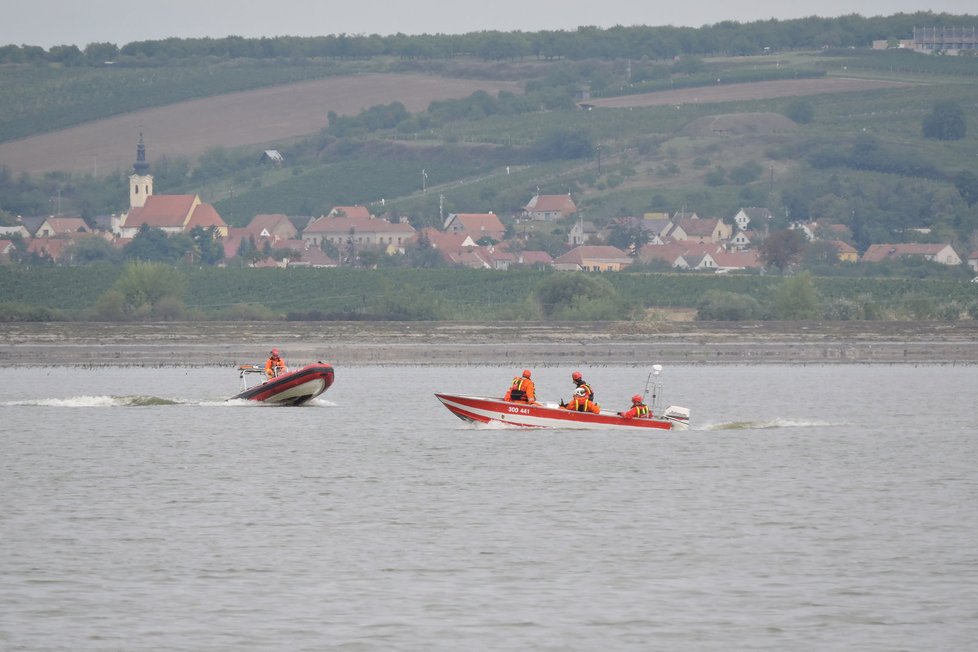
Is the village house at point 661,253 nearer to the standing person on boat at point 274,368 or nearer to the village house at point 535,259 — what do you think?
the village house at point 535,259

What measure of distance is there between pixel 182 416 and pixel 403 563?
31.5 metres

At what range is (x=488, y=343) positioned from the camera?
94938 mm

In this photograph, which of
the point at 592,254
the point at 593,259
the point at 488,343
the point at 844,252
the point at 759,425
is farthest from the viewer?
the point at 844,252

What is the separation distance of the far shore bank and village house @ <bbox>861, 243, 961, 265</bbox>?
271 ft

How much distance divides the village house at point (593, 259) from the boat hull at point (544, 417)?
4990 inches

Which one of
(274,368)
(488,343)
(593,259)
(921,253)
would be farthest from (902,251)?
(274,368)

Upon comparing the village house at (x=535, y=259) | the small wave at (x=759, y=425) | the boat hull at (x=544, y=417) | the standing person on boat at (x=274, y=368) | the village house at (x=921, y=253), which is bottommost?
the village house at (x=535, y=259)

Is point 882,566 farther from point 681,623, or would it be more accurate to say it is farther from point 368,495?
point 368,495

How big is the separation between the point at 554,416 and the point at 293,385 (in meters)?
13.2

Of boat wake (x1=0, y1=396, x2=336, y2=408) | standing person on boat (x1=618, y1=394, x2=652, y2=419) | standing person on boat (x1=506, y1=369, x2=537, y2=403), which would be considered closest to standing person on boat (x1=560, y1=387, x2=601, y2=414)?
standing person on boat (x1=618, y1=394, x2=652, y2=419)

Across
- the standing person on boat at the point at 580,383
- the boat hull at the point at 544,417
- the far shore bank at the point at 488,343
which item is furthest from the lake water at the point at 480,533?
the far shore bank at the point at 488,343

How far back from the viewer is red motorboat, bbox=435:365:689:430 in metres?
48.6

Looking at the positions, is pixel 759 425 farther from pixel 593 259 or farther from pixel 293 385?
pixel 593 259

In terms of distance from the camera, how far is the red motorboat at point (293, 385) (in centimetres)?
5838
